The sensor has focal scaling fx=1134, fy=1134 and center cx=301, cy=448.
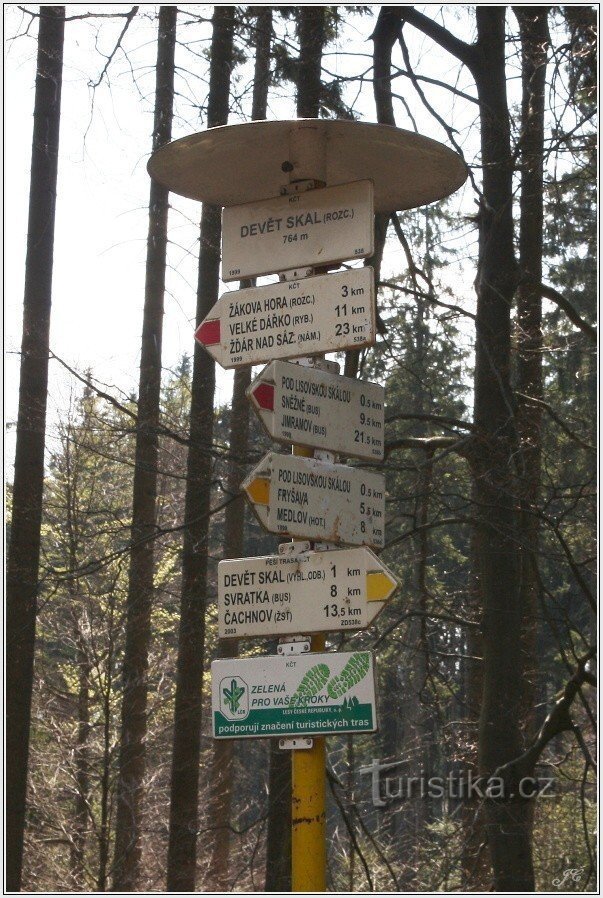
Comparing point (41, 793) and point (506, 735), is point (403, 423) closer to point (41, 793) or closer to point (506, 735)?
point (41, 793)

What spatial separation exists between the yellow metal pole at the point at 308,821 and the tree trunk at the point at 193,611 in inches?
276

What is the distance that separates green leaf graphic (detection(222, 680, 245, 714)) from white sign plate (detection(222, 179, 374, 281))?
62.1 inches

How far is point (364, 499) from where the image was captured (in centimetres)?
420

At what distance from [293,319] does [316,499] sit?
0.70 metres

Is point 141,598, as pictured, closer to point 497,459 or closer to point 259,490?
point 497,459

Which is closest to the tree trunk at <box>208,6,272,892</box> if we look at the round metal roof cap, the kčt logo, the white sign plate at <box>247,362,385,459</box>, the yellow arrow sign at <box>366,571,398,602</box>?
the round metal roof cap

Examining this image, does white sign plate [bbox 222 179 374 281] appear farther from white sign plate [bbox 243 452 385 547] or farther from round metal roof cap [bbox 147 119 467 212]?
white sign plate [bbox 243 452 385 547]

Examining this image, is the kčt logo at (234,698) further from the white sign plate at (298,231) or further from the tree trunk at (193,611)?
the tree trunk at (193,611)

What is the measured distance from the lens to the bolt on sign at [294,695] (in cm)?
378

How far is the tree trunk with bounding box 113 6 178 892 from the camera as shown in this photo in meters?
A: 12.4

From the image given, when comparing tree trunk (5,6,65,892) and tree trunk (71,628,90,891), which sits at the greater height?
tree trunk (5,6,65,892)

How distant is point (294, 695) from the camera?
3867 millimetres

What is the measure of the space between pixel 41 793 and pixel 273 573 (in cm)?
1347

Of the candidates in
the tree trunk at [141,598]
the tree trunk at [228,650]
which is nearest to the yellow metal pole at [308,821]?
the tree trunk at [141,598]
